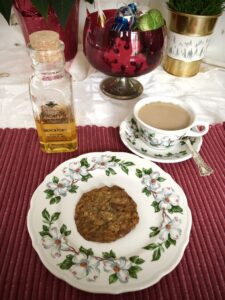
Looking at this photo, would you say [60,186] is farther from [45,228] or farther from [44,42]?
[44,42]

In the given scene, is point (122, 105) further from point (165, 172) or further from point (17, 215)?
point (17, 215)

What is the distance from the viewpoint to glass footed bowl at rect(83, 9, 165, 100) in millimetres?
562

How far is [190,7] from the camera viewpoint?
0.64 metres

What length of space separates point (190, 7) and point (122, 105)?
0.90ft

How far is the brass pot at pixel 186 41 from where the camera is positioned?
0.64 meters

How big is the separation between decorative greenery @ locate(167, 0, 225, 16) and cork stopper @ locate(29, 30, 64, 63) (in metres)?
0.37

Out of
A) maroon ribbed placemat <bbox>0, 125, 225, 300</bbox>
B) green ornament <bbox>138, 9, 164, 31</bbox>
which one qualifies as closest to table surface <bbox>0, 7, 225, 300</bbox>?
maroon ribbed placemat <bbox>0, 125, 225, 300</bbox>

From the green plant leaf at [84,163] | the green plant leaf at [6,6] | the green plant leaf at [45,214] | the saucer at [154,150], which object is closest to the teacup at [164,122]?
the saucer at [154,150]


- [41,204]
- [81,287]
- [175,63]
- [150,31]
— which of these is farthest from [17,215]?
[175,63]

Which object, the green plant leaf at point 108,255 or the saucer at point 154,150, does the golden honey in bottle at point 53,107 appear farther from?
the green plant leaf at point 108,255

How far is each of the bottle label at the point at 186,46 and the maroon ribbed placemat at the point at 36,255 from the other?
231 millimetres

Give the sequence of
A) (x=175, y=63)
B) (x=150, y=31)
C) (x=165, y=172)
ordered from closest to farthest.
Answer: (x=165, y=172)
(x=150, y=31)
(x=175, y=63)

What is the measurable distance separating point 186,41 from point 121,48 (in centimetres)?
21

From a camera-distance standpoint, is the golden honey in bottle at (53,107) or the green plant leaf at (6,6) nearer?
the golden honey in bottle at (53,107)
